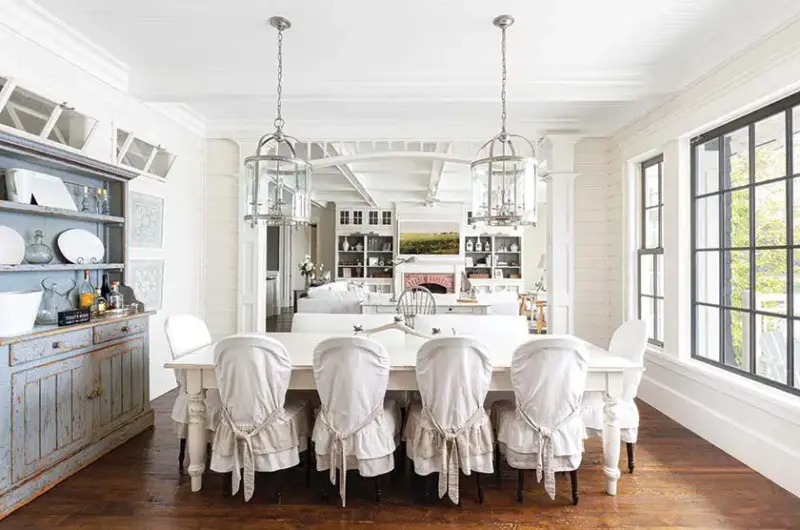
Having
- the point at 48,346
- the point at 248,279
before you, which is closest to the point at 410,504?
the point at 48,346

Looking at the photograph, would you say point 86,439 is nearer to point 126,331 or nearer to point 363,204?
point 126,331

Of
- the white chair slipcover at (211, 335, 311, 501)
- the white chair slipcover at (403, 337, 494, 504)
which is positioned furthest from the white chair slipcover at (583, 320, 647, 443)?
the white chair slipcover at (211, 335, 311, 501)

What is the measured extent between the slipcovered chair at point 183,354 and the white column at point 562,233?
3660mm

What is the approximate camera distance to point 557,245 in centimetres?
539

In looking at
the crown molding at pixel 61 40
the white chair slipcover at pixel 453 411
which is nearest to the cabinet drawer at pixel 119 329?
the crown molding at pixel 61 40

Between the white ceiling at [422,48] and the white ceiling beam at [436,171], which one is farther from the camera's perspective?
the white ceiling beam at [436,171]

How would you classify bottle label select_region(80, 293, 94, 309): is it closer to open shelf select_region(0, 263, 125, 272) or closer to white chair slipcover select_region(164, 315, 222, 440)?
open shelf select_region(0, 263, 125, 272)

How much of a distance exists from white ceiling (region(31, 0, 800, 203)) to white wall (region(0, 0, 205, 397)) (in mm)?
163

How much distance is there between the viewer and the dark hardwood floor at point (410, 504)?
2500 mm

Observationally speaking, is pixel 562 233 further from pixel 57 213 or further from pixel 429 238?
pixel 429 238

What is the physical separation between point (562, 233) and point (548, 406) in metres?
3.19

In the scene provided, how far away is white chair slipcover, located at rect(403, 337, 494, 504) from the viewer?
2.54m

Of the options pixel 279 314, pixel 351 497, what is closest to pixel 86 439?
pixel 351 497

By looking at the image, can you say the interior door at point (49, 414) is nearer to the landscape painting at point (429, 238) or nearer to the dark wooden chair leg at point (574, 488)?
the dark wooden chair leg at point (574, 488)
